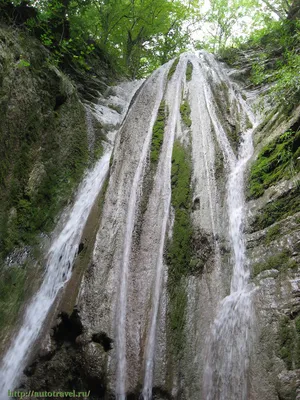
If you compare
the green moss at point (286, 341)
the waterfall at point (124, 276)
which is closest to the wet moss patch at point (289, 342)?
the green moss at point (286, 341)

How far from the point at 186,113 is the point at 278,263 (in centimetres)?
450

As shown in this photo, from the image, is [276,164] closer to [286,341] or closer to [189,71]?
[286,341]

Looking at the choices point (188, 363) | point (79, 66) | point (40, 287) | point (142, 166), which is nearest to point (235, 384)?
point (188, 363)

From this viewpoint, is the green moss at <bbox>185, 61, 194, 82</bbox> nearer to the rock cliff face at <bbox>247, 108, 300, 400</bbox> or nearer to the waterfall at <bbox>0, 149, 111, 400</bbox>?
the rock cliff face at <bbox>247, 108, 300, 400</bbox>

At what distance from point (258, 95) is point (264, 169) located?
5.51 meters

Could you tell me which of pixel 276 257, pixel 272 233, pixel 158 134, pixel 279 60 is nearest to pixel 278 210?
pixel 272 233

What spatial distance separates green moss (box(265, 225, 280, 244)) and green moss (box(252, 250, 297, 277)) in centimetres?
32

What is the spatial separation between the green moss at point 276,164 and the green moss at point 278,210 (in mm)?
410

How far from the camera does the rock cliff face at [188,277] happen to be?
378 cm

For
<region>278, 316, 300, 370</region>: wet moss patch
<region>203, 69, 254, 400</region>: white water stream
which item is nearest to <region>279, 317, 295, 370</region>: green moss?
<region>278, 316, 300, 370</region>: wet moss patch

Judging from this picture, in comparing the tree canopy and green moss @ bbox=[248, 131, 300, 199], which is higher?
the tree canopy

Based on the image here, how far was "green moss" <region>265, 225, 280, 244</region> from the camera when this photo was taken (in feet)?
15.0

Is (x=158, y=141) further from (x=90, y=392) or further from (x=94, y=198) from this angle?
(x=90, y=392)

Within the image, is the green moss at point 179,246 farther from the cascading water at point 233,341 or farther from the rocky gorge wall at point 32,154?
the rocky gorge wall at point 32,154
